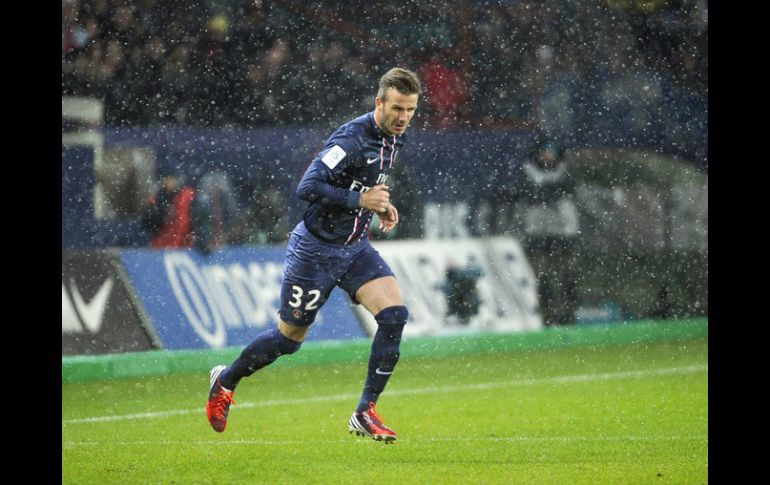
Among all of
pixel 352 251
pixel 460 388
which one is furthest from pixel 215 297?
pixel 352 251

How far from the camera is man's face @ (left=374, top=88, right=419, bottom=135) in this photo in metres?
6.72

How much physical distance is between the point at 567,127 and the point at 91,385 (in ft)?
21.2

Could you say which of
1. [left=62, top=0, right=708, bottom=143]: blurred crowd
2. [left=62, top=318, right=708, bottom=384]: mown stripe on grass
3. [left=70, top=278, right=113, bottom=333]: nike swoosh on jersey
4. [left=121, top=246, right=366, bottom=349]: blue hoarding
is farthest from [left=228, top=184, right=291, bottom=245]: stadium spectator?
[left=70, top=278, right=113, bottom=333]: nike swoosh on jersey

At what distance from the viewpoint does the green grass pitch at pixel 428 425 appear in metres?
6.87

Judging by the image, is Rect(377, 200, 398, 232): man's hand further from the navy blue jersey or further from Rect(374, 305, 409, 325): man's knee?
Rect(374, 305, 409, 325): man's knee

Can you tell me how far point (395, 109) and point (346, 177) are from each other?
0.45 metres

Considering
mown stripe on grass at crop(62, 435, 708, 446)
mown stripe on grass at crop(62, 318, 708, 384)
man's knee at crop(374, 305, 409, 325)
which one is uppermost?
man's knee at crop(374, 305, 409, 325)

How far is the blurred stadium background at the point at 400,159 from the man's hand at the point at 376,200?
463 cm

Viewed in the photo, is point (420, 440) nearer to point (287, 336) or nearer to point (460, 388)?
point (287, 336)

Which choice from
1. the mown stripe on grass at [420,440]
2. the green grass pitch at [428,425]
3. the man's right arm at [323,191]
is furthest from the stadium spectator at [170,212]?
the man's right arm at [323,191]

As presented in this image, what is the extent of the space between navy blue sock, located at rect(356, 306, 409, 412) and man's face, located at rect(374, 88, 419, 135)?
0.95 m
